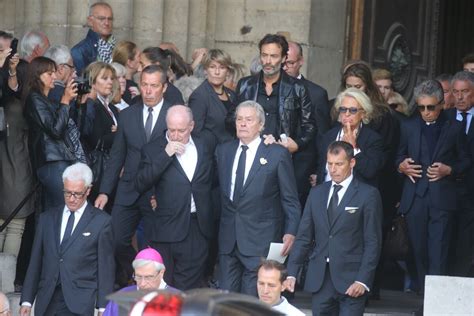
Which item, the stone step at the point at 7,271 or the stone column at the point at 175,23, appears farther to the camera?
the stone column at the point at 175,23

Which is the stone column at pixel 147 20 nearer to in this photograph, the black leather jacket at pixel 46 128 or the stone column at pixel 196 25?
the stone column at pixel 196 25

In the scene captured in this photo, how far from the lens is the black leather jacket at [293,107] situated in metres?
8.84

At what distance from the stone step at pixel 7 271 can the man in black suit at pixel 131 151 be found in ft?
2.87

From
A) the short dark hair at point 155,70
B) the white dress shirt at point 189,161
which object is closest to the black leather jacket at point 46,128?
the short dark hair at point 155,70

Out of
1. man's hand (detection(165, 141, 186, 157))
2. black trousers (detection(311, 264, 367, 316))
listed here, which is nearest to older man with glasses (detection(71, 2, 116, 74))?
man's hand (detection(165, 141, 186, 157))

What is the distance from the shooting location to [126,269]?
29.7 ft

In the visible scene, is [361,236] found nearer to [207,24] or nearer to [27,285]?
[27,285]

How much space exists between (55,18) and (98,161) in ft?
9.19

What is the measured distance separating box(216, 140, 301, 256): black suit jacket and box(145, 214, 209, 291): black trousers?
1.11 feet

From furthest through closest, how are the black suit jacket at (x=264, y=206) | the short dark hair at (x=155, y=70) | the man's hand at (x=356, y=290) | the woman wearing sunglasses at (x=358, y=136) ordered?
the short dark hair at (x=155, y=70) → the woman wearing sunglasses at (x=358, y=136) → the black suit jacket at (x=264, y=206) → the man's hand at (x=356, y=290)

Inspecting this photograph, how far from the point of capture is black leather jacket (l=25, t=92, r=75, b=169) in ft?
28.5

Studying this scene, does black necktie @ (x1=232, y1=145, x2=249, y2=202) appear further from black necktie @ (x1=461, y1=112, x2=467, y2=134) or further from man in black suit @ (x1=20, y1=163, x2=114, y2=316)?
black necktie @ (x1=461, y1=112, x2=467, y2=134)

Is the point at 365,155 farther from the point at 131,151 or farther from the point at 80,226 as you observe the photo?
the point at 80,226

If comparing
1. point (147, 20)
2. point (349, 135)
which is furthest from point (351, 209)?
point (147, 20)
